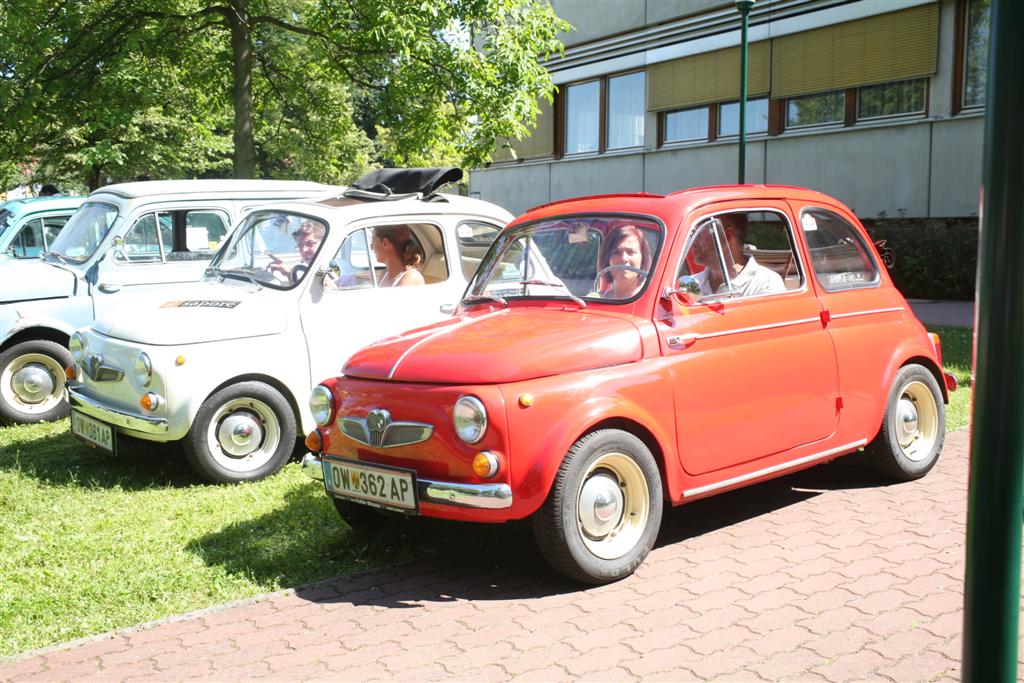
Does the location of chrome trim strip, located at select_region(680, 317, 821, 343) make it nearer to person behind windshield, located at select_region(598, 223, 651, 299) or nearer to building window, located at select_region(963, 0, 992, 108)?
person behind windshield, located at select_region(598, 223, 651, 299)

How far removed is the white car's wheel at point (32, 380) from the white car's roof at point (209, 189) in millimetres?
1615

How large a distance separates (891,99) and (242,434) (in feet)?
53.7

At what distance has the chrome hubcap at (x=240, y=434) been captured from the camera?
7.08m

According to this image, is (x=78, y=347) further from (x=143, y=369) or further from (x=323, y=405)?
(x=323, y=405)

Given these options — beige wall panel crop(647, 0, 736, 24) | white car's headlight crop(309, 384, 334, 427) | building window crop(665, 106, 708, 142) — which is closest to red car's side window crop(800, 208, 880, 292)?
white car's headlight crop(309, 384, 334, 427)

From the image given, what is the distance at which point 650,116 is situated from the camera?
25.4 metres

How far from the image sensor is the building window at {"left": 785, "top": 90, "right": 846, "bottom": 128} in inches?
816

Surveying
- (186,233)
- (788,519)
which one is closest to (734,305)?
(788,519)

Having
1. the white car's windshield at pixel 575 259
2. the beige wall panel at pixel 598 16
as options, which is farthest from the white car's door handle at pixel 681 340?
the beige wall panel at pixel 598 16

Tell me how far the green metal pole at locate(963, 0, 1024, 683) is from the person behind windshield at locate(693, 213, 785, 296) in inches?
145

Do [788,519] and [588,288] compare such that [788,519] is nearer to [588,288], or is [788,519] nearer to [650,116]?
[588,288]

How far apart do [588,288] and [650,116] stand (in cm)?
2077

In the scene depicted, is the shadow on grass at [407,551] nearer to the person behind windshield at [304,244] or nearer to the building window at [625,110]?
the person behind windshield at [304,244]

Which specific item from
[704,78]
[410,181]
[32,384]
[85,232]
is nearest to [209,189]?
[85,232]
